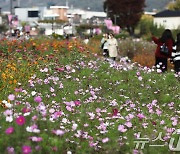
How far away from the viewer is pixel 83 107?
6602mm

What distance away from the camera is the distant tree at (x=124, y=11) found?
4781 cm

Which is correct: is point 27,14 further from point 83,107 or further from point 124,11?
point 83,107

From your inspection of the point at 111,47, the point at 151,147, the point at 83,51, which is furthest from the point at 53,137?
the point at 111,47

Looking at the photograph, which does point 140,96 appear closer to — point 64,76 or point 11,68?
point 64,76

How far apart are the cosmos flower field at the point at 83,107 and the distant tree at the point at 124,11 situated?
106 ft

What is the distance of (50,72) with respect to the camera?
1022 centimetres

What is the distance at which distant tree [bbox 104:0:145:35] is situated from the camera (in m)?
47.8

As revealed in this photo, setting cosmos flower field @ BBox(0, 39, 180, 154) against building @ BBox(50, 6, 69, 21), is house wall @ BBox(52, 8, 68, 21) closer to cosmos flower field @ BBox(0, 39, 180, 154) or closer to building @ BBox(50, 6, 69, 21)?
building @ BBox(50, 6, 69, 21)

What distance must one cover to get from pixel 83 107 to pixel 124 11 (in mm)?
42215

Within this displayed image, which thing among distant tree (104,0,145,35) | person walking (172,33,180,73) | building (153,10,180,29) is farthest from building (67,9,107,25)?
person walking (172,33,180,73)

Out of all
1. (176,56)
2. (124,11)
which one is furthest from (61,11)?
(176,56)

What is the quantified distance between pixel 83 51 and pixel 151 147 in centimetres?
1041

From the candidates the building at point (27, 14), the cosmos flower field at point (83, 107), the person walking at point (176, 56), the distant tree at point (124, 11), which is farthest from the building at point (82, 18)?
the cosmos flower field at point (83, 107)

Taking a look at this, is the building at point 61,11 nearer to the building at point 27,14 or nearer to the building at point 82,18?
the building at point 27,14
